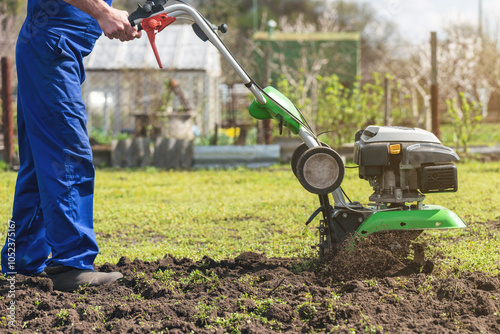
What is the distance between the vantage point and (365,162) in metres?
3.34

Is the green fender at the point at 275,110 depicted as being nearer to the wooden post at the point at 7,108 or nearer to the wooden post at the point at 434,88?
the wooden post at the point at 434,88

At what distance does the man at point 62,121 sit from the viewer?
3.23 metres

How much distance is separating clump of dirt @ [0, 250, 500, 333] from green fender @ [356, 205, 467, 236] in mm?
164

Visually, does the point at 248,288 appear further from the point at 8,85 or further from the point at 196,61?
the point at 196,61

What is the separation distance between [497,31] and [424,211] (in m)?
17.4

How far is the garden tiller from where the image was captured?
3.28 meters

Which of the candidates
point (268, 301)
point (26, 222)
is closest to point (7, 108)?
point (26, 222)

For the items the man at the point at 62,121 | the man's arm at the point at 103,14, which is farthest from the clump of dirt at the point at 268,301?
the man's arm at the point at 103,14

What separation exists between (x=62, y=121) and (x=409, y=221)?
1.95 m

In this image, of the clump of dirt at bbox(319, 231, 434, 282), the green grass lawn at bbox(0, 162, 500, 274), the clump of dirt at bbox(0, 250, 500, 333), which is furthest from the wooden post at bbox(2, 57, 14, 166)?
the clump of dirt at bbox(319, 231, 434, 282)

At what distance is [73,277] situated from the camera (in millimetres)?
3291

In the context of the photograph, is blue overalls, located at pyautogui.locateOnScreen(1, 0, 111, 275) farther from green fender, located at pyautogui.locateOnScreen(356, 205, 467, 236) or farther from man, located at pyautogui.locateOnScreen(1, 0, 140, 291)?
green fender, located at pyautogui.locateOnScreen(356, 205, 467, 236)

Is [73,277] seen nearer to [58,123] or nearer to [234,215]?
[58,123]

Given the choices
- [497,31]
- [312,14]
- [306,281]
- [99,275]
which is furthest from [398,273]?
[312,14]
